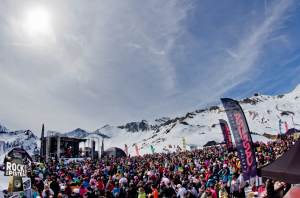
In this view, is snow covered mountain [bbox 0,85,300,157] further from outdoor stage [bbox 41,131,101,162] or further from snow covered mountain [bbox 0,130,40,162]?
outdoor stage [bbox 41,131,101,162]

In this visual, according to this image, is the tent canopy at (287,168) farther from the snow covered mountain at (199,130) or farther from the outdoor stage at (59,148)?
the snow covered mountain at (199,130)

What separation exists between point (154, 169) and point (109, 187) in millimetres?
5138

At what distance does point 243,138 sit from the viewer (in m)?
6.79

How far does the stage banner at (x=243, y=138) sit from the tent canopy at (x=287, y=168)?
1.19 m

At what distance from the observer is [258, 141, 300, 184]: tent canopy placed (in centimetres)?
437

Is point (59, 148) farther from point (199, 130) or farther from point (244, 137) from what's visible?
point (199, 130)

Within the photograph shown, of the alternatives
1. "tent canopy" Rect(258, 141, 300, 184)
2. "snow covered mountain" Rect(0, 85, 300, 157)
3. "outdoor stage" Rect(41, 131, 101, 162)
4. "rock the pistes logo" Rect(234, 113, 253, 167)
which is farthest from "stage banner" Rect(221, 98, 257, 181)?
"snow covered mountain" Rect(0, 85, 300, 157)

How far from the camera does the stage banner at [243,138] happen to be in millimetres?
6457

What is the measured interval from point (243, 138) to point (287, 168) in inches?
85.3

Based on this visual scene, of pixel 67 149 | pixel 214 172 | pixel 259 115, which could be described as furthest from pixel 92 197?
pixel 259 115

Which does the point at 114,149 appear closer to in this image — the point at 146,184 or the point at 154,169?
the point at 154,169

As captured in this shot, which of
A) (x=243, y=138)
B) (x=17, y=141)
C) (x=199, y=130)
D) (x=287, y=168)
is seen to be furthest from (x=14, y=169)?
(x=199, y=130)

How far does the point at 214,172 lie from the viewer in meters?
10.2

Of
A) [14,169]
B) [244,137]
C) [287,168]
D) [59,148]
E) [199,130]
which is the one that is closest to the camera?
[287,168]
